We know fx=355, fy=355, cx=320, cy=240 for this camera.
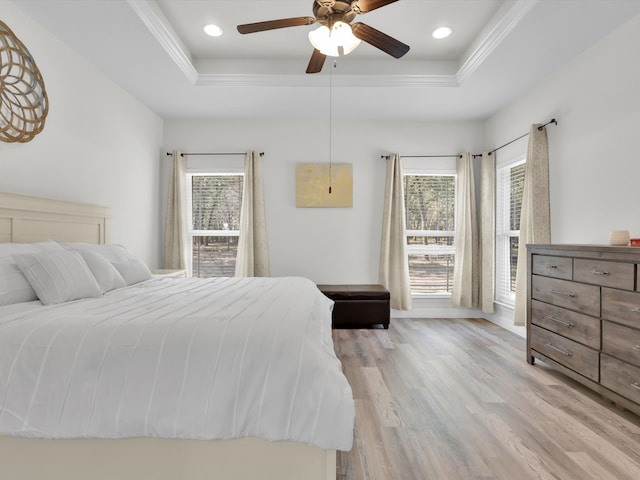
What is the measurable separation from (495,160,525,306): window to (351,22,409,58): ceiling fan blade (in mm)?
2477

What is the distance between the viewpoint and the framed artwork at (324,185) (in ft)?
15.2

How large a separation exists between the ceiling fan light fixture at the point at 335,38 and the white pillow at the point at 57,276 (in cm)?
192

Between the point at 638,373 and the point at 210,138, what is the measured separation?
469cm

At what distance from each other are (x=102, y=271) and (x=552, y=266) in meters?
3.23

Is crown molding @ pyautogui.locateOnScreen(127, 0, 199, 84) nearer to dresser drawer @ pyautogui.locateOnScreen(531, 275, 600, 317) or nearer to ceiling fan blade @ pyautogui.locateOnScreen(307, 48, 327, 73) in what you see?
ceiling fan blade @ pyautogui.locateOnScreen(307, 48, 327, 73)

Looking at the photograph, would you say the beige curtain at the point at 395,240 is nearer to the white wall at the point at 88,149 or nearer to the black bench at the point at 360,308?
the black bench at the point at 360,308

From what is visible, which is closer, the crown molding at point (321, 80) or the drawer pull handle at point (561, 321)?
the drawer pull handle at point (561, 321)

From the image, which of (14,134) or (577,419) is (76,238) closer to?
(14,134)

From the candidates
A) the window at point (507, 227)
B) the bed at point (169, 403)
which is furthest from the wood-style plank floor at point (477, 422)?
the window at point (507, 227)

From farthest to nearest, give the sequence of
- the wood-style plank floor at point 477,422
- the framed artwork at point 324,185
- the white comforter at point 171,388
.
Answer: the framed artwork at point 324,185 < the wood-style plank floor at point 477,422 < the white comforter at point 171,388

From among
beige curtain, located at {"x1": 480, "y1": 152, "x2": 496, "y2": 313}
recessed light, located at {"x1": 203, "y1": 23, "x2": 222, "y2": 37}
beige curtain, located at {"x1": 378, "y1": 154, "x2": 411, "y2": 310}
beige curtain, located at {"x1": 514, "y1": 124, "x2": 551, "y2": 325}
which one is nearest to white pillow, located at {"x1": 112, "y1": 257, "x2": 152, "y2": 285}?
recessed light, located at {"x1": 203, "y1": 23, "x2": 222, "y2": 37}

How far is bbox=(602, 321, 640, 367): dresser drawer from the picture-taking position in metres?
2.04

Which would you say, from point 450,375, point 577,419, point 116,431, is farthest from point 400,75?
point 116,431

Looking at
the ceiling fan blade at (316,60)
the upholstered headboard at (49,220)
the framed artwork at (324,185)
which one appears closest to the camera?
the upholstered headboard at (49,220)
